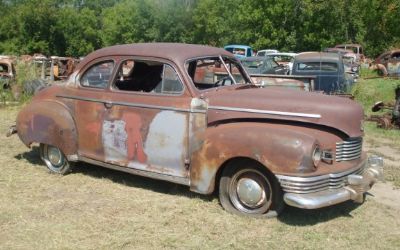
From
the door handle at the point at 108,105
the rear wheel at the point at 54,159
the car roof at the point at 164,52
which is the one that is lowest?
the rear wheel at the point at 54,159

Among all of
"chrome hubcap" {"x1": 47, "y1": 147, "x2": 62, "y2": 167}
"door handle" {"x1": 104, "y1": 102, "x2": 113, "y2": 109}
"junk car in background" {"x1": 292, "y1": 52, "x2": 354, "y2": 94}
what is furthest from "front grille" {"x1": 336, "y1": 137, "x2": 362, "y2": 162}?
"junk car in background" {"x1": 292, "y1": 52, "x2": 354, "y2": 94}

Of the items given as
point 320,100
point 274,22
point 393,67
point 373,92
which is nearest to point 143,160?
point 320,100

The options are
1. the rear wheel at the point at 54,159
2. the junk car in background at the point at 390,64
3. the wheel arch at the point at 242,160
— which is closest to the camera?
the wheel arch at the point at 242,160

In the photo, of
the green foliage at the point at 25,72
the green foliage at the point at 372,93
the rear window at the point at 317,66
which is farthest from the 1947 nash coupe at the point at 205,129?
the rear window at the point at 317,66

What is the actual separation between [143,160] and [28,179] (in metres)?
1.75

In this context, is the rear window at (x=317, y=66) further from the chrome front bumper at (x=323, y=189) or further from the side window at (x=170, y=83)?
the chrome front bumper at (x=323, y=189)

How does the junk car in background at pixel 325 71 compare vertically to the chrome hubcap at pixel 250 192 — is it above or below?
above

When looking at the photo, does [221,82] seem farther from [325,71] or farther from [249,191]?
[325,71]

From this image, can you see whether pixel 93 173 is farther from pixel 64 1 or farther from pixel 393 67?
pixel 64 1

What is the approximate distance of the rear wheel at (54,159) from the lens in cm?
673

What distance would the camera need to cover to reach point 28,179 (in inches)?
258

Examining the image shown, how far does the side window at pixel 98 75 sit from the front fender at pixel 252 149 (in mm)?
1593

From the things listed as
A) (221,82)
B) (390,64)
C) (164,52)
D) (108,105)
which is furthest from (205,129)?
(390,64)

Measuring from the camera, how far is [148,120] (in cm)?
569
